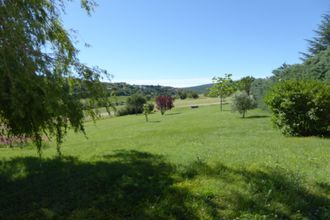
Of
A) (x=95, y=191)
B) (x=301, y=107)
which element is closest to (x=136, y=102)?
(x=301, y=107)

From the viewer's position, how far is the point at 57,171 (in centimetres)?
778

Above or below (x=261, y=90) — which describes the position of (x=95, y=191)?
below

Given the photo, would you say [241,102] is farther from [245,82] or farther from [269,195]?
[245,82]

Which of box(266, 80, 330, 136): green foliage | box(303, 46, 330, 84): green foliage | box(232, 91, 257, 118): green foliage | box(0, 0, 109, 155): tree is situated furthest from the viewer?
box(232, 91, 257, 118): green foliage

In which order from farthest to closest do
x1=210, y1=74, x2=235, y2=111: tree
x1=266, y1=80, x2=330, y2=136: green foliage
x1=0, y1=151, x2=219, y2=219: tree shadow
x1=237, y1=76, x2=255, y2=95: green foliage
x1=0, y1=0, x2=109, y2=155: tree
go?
1. x1=237, y1=76, x2=255, y2=95: green foliage
2. x1=210, y1=74, x2=235, y2=111: tree
3. x1=266, y1=80, x2=330, y2=136: green foliage
4. x1=0, y1=151, x2=219, y2=219: tree shadow
5. x1=0, y1=0, x2=109, y2=155: tree

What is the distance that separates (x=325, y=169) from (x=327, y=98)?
6.43 meters

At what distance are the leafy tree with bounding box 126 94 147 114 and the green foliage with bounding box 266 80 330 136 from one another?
37.1 m

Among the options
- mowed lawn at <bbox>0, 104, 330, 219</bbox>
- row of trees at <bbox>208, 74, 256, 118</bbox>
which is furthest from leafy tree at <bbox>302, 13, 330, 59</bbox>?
mowed lawn at <bbox>0, 104, 330, 219</bbox>

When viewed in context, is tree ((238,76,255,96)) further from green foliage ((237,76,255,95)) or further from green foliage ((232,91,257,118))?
green foliage ((232,91,257,118))

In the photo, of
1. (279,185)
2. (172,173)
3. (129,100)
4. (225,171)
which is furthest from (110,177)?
(129,100)

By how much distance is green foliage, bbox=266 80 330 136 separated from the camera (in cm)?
1248

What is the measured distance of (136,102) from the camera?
163 ft

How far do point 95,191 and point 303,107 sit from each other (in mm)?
9669

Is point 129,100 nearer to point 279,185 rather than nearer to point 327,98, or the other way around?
point 327,98
